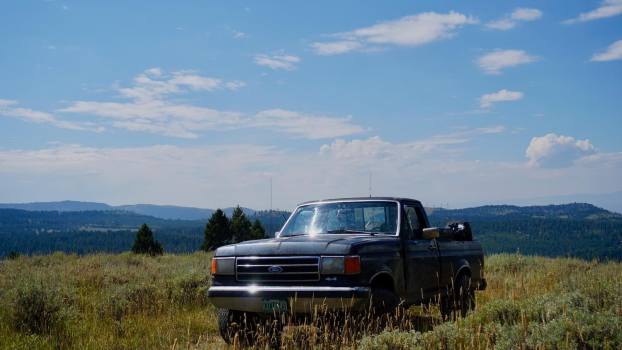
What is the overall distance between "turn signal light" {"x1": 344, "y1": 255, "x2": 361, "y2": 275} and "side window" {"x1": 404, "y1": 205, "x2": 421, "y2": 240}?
1.66m

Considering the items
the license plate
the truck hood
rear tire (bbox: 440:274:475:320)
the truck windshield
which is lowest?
rear tire (bbox: 440:274:475:320)

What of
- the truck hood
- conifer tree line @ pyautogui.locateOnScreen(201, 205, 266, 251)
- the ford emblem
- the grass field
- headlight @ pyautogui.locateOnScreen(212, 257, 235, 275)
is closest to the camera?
the grass field

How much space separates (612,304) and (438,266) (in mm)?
2271

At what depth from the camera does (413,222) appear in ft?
26.3

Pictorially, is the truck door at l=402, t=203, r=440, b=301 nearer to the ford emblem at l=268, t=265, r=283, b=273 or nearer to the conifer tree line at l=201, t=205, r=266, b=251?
the ford emblem at l=268, t=265, r=283, b=273

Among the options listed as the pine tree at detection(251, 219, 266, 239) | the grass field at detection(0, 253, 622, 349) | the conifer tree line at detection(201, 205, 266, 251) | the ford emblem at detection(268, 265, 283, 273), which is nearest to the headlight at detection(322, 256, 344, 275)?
the ford emblem at detection(268, 265, 283, 273)

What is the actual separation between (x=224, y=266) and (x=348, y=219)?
1863mm

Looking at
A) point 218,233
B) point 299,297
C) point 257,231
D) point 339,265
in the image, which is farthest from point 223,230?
point 339,265

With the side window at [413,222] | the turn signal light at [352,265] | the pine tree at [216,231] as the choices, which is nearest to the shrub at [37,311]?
the turn signal light at [352,265]

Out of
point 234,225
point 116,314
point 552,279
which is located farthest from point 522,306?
point 234,225

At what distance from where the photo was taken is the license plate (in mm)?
6160

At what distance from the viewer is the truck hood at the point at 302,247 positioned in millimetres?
6228

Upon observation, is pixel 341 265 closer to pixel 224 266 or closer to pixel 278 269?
pixel 278 269

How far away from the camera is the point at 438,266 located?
8242 millimetres
